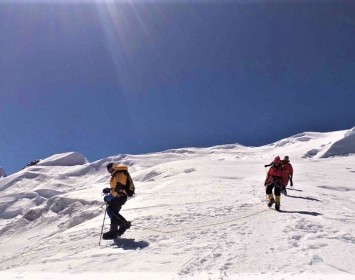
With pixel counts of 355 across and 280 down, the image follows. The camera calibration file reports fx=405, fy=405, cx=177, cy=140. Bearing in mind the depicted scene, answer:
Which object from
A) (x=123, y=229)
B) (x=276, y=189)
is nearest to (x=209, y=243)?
(x=123, y=229)

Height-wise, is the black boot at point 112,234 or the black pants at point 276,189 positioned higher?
the black pants at point 276,189

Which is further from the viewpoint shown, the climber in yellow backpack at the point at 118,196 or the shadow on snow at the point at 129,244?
the climber in yellow backpack at the point at 118,196

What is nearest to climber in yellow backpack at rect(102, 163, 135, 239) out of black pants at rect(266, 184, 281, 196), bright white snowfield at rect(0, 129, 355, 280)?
bright white snowfield at rect(0, 129, 355, 280)

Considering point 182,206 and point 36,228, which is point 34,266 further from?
point 36,228

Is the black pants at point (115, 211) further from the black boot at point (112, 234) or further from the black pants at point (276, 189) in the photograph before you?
the black pants at point (276, 189)

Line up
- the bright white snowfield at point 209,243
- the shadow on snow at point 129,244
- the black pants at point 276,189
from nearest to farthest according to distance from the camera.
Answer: the bright white snowfield at point 209,243, the shadow on snow at point 129,244, the black pants at point 276,189

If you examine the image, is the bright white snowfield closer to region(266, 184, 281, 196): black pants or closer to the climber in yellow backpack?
the climber in yellow backpack

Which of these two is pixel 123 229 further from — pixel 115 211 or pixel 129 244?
pixel 129 244

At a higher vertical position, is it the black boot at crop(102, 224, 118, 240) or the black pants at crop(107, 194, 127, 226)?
the black pants at crop(107, 194, 127, 226)

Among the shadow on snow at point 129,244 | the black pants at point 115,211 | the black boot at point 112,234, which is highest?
the black pants at point 115,211

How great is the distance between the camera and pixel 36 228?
25859mm

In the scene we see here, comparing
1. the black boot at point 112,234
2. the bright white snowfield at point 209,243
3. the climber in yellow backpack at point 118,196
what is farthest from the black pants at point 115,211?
the bright white snowfield at point 209,243

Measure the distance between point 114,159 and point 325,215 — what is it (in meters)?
72.6

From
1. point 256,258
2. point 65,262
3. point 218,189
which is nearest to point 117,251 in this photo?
point 65,262
